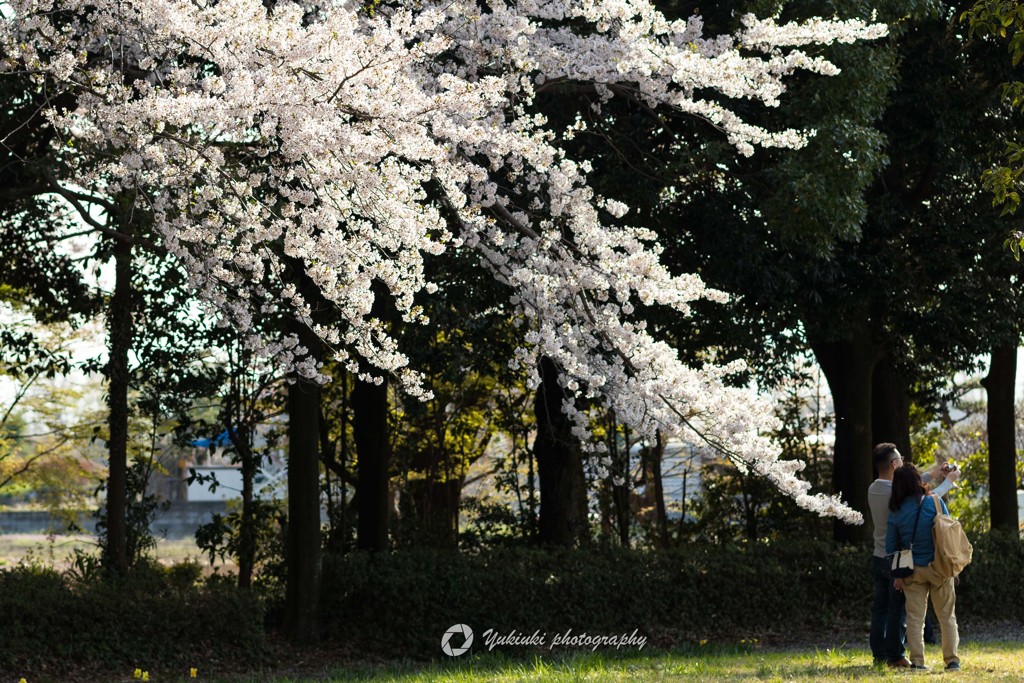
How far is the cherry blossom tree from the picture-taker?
4695 millimetres

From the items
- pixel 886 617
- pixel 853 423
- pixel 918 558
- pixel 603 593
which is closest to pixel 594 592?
pixel 603 593

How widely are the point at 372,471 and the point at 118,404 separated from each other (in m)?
2.64

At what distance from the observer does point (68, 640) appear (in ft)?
27.6

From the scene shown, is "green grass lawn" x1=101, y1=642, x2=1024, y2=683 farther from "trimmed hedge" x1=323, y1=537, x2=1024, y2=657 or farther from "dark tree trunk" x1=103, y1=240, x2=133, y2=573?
"dark tree trunk" x1=103, y1=240, x2=133, y2=573

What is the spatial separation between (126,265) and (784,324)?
638 centimetres

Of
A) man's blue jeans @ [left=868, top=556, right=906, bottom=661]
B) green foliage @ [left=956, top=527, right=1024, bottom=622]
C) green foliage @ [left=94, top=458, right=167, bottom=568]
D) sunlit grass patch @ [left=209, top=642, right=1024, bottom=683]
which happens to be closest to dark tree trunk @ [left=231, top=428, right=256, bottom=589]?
green foliage @ [left=94, top=458, right=167, bottom=568]

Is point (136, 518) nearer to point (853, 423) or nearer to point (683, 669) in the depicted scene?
point (683, 669)

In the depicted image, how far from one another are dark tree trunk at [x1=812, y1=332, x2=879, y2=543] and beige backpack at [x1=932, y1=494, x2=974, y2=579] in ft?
18.3

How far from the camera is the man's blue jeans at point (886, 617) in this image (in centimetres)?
657

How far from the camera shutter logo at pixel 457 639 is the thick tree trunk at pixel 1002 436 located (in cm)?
738

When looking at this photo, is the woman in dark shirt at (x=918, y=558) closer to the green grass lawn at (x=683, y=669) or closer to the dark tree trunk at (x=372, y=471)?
the green grass lawn at (x=683, y=669)

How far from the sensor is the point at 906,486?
6.34 m

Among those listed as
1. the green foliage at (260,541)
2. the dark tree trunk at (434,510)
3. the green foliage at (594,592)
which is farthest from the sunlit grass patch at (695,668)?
the dark tree trunk at (434,510)

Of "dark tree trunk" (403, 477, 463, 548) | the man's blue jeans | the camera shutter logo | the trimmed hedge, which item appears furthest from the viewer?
"dark tree trunk" (403, 477, 463, 548)
